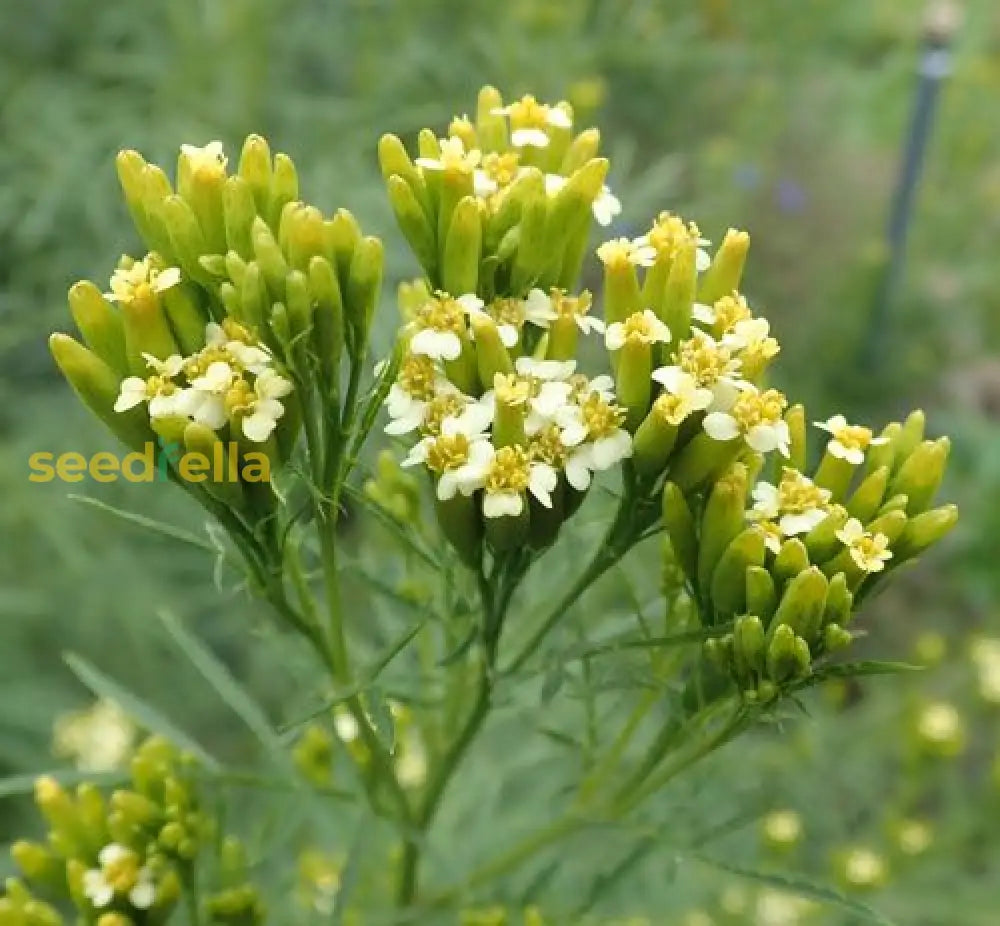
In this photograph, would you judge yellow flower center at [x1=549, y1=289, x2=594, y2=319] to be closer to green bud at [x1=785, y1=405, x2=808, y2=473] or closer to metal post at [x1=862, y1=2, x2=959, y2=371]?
green bud at [x1=785, y1=405, x2=808, y2=473]

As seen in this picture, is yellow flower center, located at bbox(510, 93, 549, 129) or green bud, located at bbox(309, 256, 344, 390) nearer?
green bud, located at bbox(309, 256, 344, 390)

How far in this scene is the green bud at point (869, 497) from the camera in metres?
1.12

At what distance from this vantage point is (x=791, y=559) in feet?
3.48

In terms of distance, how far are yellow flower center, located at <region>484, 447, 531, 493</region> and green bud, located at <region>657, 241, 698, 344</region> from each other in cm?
17

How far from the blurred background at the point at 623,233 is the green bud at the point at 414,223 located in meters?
0.44

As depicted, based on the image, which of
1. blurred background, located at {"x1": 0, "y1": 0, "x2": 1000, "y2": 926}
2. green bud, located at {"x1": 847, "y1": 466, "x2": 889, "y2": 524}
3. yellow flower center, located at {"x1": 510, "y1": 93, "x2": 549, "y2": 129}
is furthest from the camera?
blurred background, located at {"x1": 0, "y1": 0, "x2": 1000, "y2": 926}

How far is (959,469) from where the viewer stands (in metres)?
3.64

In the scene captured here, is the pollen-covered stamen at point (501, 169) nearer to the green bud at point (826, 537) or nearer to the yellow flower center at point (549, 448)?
the yellow flower center at point (549, 448)

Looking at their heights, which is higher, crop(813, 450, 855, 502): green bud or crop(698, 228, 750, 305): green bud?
crop(698, 228, 750, 305): green bud

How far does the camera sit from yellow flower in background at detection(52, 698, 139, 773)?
222 centimetres

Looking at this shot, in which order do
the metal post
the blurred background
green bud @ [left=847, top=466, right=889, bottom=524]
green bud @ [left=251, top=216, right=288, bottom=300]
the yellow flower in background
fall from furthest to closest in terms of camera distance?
the metal post, the blurred background, the yellow flower in background, green bud @ [left=847, top=466, right=889, bottom=524], green bud @ [left=251, top=216, right=288, bottom=300]

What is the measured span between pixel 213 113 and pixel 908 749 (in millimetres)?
1892

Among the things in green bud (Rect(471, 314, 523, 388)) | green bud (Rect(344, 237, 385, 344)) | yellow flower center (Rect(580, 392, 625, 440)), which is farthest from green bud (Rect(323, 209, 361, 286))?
yellow flower center (Rect(580, 392, 625, 440))

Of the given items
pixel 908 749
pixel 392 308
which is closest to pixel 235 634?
pixel 392 308
